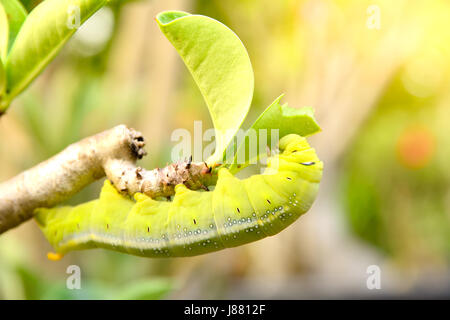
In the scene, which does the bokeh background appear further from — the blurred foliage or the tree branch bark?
the tree branch bark

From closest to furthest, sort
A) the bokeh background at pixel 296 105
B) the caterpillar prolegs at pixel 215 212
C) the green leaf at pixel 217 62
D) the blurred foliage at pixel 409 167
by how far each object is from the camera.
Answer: the green leaf at pixel 217 62 → the caterpillar prolegs at pixel 215 212 → the bokeh background at pixel 296 105 → the blurred foliage at pixel 409 167

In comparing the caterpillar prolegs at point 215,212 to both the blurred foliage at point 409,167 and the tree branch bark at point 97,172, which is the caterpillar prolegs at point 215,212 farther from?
the blurred foliage at point 409,167

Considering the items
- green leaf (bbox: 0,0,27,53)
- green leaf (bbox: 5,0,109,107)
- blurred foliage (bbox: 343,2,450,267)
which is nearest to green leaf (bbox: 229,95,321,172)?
green leaf (bbox: 5,0,109,107)

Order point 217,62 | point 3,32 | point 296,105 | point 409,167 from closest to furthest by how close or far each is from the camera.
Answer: point 217,62
point 3,32
point 296,105
point 409,167

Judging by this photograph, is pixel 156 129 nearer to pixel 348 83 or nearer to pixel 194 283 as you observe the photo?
pixel 194 283


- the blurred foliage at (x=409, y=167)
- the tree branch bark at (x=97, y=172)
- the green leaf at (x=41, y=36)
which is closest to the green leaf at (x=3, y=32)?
the green leaf at (x=41, y=36)

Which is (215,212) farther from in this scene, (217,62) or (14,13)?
(14,13)

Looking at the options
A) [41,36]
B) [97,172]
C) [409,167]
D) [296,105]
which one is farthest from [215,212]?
[409,167]
